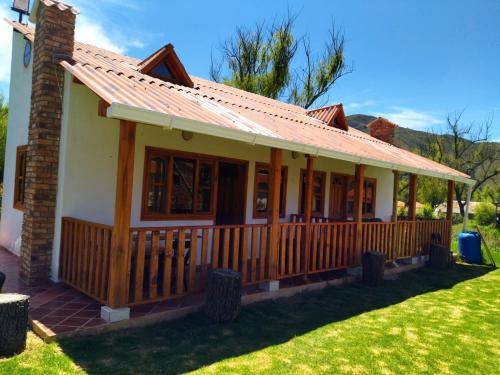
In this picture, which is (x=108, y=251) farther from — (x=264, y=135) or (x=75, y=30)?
(x=75, y=30)

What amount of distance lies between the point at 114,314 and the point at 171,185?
3035 millimetres

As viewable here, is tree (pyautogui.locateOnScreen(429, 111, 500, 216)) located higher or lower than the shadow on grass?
higher

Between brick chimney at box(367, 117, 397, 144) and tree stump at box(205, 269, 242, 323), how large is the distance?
11972 mm

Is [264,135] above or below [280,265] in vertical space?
above

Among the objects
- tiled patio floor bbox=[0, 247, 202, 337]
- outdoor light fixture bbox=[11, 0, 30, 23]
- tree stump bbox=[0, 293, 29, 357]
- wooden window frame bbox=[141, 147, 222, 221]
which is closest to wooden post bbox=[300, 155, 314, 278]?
wooden window frame bbox=[141, 147, 222, 221]

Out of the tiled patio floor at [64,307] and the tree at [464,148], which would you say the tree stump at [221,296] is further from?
the tree at [464,148]

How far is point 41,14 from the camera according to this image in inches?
237

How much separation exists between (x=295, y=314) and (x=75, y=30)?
5.76 m

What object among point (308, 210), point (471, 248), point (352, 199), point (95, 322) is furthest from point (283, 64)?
point (95, 322)

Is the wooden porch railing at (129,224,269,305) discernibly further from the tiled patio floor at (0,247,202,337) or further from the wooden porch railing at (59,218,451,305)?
the tiled patio floor at (0,247,202,337)

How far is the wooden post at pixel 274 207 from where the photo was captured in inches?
241

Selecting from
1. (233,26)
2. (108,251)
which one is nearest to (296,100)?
(233,26)

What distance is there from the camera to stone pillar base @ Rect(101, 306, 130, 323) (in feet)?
14.7

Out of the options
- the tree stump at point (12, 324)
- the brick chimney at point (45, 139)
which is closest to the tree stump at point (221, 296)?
the tree stump at point (12, 324)
